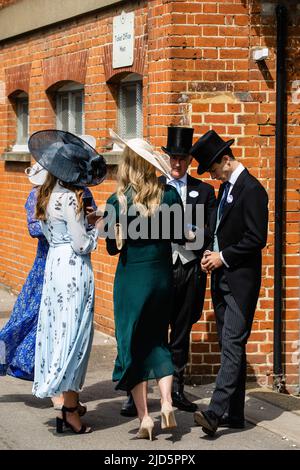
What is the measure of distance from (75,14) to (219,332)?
5.52 metres

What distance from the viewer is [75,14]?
12.4 meters

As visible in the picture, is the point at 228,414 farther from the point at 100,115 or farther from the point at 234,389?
the point at 100,115

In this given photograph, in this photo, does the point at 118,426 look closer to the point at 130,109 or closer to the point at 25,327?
the point at 25,327

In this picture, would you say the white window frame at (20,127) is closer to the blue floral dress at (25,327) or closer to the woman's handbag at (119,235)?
the blue floral dress at (25,327)

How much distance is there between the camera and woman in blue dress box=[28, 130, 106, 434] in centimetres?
759

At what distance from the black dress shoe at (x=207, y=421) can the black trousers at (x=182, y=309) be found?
104 centimetres

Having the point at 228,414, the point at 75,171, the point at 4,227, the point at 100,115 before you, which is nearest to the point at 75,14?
the point at 100,115

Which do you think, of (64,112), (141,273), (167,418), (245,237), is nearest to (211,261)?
(245,237)

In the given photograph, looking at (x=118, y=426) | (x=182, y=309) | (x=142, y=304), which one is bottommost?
(x=118, y=426)

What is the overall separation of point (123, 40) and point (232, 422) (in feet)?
14.7

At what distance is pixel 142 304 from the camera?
7414 mm

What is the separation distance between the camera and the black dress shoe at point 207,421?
24.6 feet

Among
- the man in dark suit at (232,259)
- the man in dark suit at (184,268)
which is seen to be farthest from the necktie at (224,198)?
the man in dark suit at (184,268)
